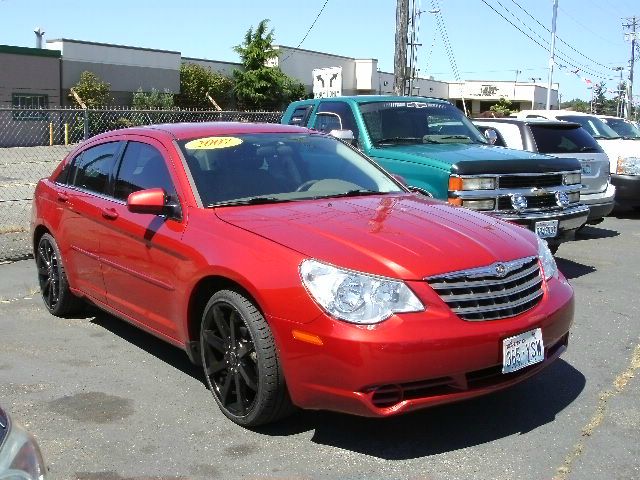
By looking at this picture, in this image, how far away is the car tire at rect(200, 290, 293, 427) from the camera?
390 cm

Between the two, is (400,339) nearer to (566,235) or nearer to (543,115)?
(566,235)

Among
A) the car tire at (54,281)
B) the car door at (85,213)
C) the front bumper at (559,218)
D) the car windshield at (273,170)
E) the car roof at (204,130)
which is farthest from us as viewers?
the front bumper at (559,218)

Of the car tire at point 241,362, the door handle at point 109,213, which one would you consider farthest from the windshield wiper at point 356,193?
the door handle at point 109,213

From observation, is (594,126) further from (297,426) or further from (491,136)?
(297,426)

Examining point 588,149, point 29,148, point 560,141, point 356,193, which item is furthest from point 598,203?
point 29,148

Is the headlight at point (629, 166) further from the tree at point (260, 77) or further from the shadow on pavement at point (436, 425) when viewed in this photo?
the tree at point (260, 77)

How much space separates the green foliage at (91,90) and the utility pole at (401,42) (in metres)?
20.0

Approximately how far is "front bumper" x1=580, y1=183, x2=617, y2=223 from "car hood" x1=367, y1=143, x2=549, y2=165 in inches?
94.1

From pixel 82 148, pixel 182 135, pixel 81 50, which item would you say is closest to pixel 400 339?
pixel 182 135

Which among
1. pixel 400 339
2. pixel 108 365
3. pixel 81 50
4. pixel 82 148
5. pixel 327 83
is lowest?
pixel 108 365

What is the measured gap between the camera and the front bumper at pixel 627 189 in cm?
1250

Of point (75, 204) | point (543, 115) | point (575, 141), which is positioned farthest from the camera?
point (543, 115)

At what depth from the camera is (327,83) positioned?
705 inches

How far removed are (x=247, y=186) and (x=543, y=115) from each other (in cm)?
1106
